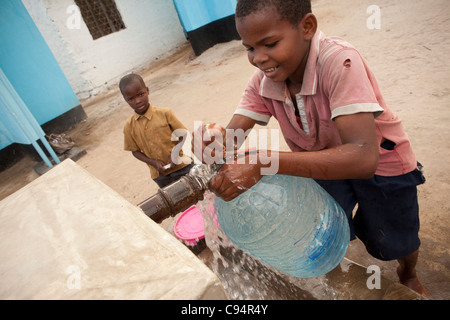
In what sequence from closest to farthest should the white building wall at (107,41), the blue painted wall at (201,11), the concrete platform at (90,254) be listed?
the concrete platform at (90,254)
the white building wall at (107,41)
the blue painted wall at (201,11)

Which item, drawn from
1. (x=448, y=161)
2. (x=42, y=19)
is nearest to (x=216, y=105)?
(x=448, y=161)

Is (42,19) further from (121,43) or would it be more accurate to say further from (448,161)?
(448,161)

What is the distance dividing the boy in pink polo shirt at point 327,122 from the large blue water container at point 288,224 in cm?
16

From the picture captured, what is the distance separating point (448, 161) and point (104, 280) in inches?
134

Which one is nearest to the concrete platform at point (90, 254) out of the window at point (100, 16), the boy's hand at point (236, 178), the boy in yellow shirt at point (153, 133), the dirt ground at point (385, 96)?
the boy's hand at point (236, 178)

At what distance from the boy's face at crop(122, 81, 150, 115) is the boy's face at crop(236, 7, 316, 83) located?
1.81 m

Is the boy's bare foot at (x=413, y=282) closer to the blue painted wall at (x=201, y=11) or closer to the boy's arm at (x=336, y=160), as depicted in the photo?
the boy's arm at (x=336, y=160)

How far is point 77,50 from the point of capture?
402 inches

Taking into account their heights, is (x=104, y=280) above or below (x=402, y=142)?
above

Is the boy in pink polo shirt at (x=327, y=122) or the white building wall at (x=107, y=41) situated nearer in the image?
the boy in pink polo shirt at (x=327, y=122)

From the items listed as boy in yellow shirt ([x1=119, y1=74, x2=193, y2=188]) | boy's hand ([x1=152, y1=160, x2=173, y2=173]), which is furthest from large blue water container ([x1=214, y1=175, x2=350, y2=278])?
boy in yellow shirt ([x1=119, y1=74, x2=193, y2=188])

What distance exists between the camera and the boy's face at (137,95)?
106 inches

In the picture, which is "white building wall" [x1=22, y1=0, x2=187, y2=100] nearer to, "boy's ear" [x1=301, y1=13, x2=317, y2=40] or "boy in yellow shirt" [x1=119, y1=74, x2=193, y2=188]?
"boy in yellow shirt" [x1=119, y1=74, x2=193, y2=188]

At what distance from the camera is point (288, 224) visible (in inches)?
66.5
